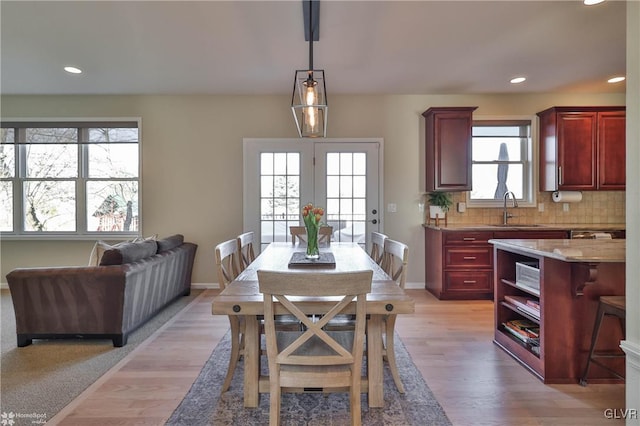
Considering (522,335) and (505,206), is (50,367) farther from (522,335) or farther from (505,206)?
(505,206)

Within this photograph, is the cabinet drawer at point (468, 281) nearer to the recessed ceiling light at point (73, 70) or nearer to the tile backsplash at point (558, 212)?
the tile backsplash at point (558, 212)

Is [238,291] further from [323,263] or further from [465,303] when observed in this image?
[465,303]

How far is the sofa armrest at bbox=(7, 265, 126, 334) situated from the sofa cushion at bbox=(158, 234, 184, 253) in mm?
871

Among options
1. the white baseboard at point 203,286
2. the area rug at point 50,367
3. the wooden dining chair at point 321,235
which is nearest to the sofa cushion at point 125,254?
the area rug at point 50,367

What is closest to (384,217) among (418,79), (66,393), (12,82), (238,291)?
(418,79)

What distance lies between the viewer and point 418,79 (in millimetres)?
4031

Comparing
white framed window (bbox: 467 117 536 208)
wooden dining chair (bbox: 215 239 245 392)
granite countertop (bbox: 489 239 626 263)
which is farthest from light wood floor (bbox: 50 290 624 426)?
white framed window (bbox: 467 117 536 208)

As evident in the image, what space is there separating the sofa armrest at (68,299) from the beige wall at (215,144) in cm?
188

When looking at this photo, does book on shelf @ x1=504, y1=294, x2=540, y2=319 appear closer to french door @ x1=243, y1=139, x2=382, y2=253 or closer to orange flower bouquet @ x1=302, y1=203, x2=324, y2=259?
orange flower bouquet @ x1=302, y1=203, x2=324, y2=259

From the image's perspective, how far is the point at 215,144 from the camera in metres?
4.61

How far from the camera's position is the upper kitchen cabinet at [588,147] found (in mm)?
4148

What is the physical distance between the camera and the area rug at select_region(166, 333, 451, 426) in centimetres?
179

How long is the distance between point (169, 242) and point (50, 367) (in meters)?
1.64

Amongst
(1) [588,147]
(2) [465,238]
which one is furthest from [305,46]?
(1) [588,147]
